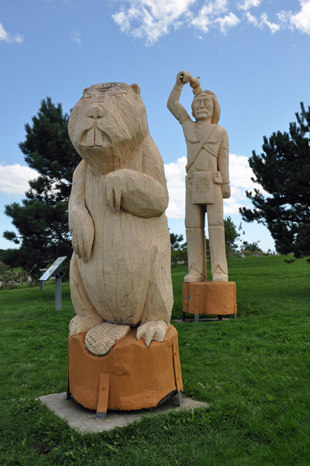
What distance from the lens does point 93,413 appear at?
2430 mm

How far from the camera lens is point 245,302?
7.43 m

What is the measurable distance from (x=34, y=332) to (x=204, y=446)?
4290 mm

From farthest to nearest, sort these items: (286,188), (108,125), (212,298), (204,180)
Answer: (286,188) < (204,180) < (212,298) < (108,125)

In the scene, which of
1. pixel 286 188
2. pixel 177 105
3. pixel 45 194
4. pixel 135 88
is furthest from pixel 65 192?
pixel 135 88

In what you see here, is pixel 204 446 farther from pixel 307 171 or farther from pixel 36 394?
pixel 307 171

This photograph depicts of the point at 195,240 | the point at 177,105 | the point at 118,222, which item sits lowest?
the point at 118,222

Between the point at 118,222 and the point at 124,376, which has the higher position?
the point at 118,222

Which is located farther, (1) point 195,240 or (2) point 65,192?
(2) point 65,192

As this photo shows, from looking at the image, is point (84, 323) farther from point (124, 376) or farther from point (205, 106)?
point (205, 106)

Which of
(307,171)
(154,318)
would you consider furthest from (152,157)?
(307,171)

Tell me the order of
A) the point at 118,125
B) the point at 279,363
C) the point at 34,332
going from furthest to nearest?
the point at 34,332
the point at 279,363
the point at 118,125

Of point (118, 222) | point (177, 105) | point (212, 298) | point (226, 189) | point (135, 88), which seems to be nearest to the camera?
point (118, 222)

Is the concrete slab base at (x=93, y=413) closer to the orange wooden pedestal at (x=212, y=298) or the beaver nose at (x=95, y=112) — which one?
the beaver nose at (x=95, y=112)

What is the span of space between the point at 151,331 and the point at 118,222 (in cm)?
77
